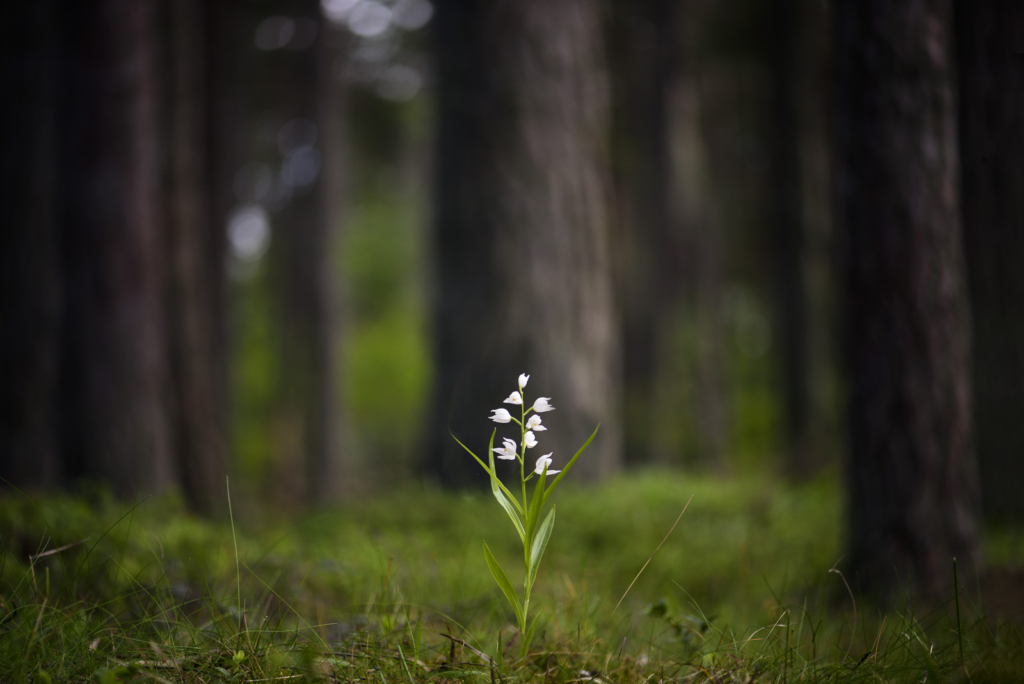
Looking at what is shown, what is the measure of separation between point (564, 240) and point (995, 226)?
292cm

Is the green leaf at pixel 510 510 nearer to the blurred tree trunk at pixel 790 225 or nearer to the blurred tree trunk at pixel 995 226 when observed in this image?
the blurred tree trunk at pixel 995 226

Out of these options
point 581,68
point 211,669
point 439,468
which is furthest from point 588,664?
point 581,68

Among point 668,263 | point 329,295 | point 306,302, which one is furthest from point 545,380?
point 306,302

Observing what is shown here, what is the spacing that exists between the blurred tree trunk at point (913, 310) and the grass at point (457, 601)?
1.03 feet

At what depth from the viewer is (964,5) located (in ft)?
12.6

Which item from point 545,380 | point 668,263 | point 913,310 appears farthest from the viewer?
point 668,263

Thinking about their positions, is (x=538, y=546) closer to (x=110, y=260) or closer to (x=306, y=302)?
(x=110, y=260)

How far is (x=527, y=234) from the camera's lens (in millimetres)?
5230

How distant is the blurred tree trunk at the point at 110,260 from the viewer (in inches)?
186

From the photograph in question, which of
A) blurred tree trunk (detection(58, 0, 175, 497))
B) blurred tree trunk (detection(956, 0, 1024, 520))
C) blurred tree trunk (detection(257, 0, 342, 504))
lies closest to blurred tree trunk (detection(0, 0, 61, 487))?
blurred tree trunk (detection(58, 0, 175, 497))

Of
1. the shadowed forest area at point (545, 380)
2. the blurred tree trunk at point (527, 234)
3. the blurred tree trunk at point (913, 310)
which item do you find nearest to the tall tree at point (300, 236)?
the shadowed forest area at point (545, 380)

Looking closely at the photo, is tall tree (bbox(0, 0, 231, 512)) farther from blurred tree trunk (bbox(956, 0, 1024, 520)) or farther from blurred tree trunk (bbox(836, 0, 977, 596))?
blurred tree trunk (bbox(956, 0, 1024, 520))

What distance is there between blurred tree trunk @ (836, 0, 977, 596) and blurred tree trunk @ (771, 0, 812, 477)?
648cm

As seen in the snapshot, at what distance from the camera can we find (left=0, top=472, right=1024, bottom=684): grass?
1.73 m
